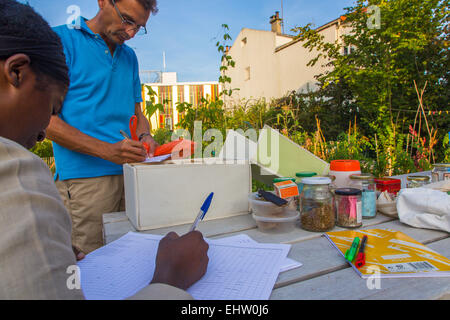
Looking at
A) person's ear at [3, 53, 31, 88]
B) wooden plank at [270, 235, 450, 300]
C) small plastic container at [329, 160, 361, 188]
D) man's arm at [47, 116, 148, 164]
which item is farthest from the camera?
man's arm at [47, 116, 148, 164]

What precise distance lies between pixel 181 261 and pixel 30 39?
511 mm

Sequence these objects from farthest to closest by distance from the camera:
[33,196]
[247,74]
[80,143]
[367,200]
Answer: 1. [247,74]
2. [80,143]
3. [367,200]
4. [33,196]

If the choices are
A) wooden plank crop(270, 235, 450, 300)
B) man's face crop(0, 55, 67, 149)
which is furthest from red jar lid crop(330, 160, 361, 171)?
man's face crop(0, 55, 67, 149)

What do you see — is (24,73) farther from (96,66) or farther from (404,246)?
(96,66)

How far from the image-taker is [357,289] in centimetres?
62

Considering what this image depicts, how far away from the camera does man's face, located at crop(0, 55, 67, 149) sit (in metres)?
0.48

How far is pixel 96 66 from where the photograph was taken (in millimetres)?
1484

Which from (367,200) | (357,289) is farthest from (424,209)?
(357,289)

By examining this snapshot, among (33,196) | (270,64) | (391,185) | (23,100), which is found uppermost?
(270,64)

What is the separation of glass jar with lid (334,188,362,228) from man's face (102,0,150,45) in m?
1.24

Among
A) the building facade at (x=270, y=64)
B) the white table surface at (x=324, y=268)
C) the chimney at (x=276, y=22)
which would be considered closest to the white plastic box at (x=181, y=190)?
the white table surface at (x=324, y=268)

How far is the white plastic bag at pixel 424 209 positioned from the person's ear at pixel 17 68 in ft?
3.77

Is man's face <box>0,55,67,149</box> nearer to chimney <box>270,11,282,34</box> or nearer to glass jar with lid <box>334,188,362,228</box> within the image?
glass jar with lid <box>334,188,362,228</box>

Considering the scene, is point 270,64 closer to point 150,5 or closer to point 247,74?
point 247,74
